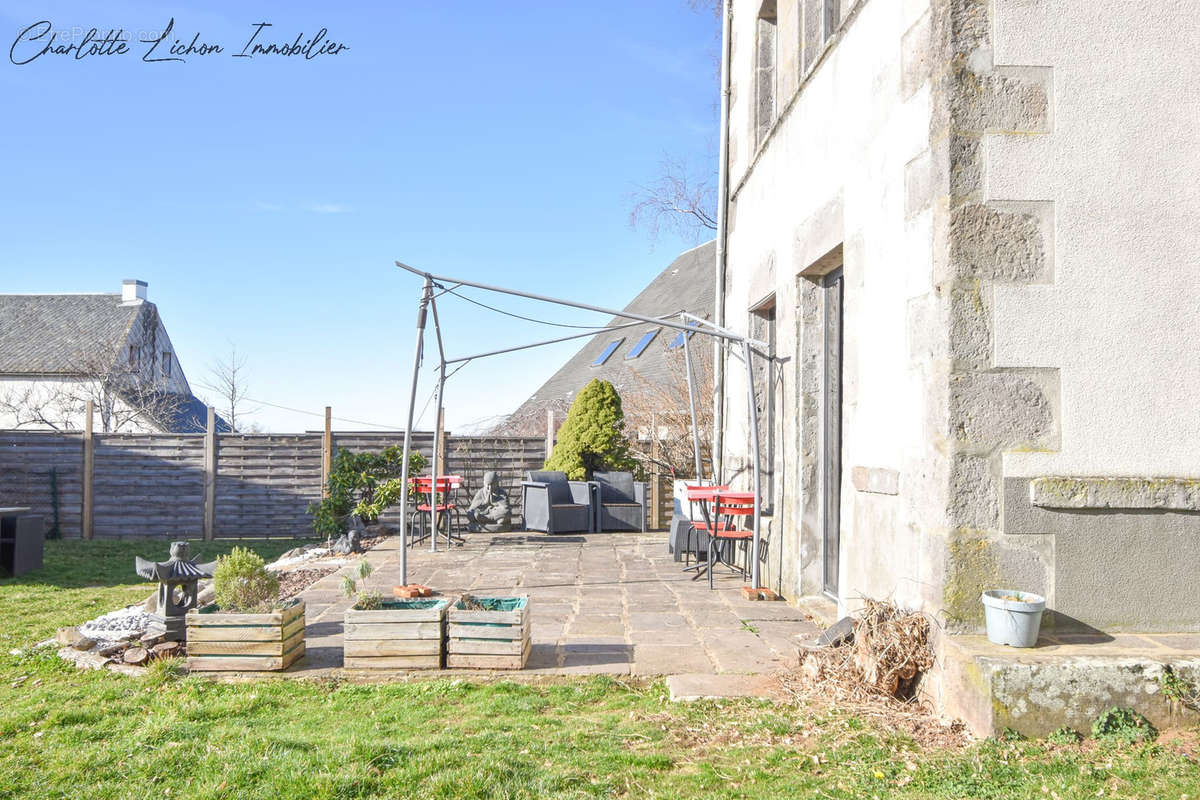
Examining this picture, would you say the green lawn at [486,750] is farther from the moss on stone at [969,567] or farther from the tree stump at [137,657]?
the moss on stone at [969,567]

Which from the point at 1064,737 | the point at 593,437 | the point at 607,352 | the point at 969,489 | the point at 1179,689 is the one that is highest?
the point at 607,352

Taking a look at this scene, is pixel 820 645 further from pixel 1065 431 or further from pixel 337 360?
pixel 337 360

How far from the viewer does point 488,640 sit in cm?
423

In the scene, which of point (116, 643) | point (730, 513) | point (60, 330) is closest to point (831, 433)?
point (730, 513)

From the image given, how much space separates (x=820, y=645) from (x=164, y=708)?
9.65 feet

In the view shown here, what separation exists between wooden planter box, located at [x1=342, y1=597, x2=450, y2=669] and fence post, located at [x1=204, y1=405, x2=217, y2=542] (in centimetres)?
887

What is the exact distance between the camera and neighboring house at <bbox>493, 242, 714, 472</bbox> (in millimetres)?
13288

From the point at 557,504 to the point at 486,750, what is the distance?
7.39 metres

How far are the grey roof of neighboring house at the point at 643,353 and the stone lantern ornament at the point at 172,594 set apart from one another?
32.1 feet

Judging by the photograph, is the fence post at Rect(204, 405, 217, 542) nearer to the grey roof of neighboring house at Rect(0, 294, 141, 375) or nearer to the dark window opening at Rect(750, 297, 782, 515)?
the dark window opening at Rect(750, 297, 782, 515)

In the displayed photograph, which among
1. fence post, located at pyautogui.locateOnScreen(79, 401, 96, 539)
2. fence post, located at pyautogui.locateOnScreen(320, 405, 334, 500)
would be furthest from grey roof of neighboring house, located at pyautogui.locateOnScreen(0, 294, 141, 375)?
fence post, located at pyautogui.locateOnScreen(320, 405, 334, 500)

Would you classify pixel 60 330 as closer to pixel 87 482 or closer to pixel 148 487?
pixel 87 482

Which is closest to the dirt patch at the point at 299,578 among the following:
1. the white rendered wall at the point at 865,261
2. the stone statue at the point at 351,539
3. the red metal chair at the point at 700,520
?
the stone statue at the point at 351,539

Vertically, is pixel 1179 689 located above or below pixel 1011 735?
above
